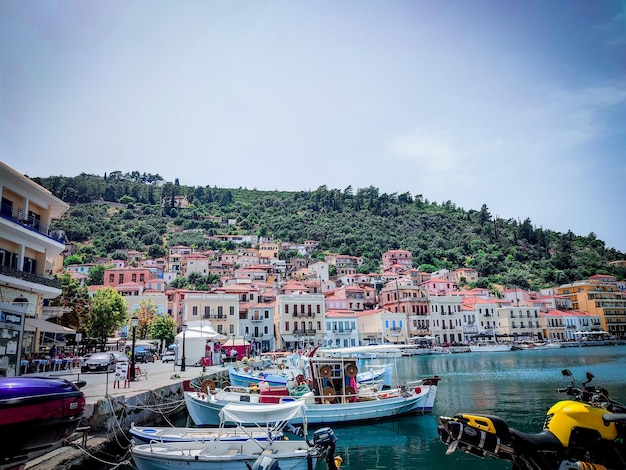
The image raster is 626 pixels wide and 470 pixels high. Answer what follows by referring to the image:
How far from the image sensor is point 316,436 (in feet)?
31.0

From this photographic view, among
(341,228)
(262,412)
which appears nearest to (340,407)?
(262,412)

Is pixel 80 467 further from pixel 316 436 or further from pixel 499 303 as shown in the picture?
pixel 499 303

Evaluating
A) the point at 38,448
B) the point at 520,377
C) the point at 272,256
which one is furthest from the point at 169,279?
the point at 38,448

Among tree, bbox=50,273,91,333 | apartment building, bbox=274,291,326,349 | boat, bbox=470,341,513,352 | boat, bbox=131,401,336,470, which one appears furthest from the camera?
boat, bbox=470,341,513,352

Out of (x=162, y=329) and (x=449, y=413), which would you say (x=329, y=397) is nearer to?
(x=449, y=413)

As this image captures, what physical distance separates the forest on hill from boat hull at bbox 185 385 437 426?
296 feet

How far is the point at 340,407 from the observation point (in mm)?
17859

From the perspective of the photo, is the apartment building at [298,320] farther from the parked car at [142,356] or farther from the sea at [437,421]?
the sea at [437,421]

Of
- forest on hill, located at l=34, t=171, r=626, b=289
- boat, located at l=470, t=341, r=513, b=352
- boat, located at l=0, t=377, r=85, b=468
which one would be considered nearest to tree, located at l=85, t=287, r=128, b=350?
boat, located at l=0, t=377, r=85, b=468

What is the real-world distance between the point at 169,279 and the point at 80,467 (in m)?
89.7

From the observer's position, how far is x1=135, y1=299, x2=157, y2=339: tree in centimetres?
5212

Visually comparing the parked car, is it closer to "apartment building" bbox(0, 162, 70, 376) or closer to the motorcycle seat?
"apartment building" bbox(0, 162, 70, 376)

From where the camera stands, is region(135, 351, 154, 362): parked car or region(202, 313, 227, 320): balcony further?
region(202, 313, 227, 320): balcony

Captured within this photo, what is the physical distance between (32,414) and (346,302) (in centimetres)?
7308
